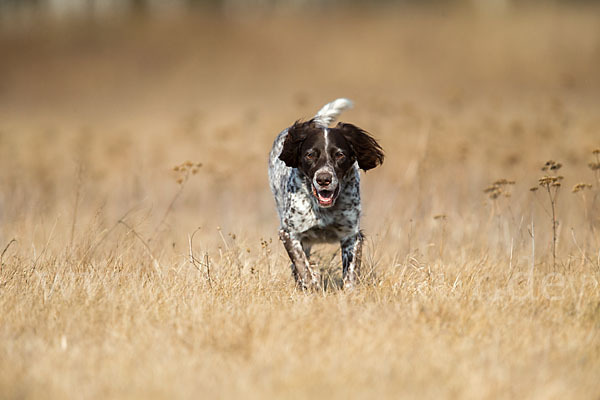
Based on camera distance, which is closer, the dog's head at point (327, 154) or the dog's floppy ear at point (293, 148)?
the dog's head at point (327, 154)

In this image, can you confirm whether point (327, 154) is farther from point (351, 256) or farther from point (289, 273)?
point (289, 273)

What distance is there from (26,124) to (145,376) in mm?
16139

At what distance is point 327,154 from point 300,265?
81 centimetres

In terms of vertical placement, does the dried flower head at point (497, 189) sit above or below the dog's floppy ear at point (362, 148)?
below

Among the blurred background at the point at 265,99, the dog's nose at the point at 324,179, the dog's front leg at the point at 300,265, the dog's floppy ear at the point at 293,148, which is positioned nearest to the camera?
the dog's nose at the point at 324,179

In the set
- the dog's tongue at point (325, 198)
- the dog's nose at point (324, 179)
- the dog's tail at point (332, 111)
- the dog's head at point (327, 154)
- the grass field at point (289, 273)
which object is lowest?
the grass field at point (289, 273)

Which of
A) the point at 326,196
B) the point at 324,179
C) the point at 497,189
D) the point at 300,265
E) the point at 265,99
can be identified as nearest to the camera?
the point at 324,179

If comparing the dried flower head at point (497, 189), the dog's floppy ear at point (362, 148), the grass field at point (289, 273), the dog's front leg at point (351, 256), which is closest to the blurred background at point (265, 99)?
the grass field at point (289, 273)

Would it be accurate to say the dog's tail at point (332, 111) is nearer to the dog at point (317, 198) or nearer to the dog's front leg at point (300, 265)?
the dog at point (317, 198)

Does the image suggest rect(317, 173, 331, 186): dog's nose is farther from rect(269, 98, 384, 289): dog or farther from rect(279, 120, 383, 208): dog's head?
rect(269, 98, 384, 289): dog

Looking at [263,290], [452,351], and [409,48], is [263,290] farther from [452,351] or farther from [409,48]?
[409,48]

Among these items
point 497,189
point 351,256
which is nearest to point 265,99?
point 497,189

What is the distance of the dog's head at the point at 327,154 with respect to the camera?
14.2 feet

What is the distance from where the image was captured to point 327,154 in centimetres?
447
